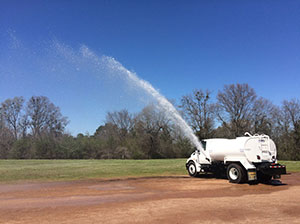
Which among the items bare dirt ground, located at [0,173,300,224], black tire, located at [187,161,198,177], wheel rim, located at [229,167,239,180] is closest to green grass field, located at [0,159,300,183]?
black tire, located at [187,161,198,177]

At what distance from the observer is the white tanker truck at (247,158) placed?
504 inches

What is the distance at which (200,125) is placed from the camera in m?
52.7

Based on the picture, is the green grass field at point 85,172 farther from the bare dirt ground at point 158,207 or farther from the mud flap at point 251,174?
the mud flap at point 251,174

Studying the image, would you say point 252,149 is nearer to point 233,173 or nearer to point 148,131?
point 233,173

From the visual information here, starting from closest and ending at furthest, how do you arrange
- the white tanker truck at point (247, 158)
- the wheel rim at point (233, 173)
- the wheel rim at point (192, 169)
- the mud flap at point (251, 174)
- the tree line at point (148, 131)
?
the mud flap at point (251, 174)
the white tanker truck at point (247, 158)
the wheel rim at point (233, 173)
the wheel rim at point (192, 169)
the tree line at point (148, 131)

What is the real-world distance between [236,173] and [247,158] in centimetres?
107

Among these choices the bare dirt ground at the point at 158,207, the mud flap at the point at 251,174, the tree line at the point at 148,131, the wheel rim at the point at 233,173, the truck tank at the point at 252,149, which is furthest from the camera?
the tree line at the point at 148,131

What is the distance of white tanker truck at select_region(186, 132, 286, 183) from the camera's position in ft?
42.0

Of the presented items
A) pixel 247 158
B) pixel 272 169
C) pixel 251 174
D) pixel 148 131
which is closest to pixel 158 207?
pixel 251 174

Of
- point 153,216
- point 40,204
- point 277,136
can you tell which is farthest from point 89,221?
point 277,136

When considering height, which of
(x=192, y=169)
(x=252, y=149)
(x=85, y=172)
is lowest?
(x=85, y=172)

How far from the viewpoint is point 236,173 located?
13.7 m

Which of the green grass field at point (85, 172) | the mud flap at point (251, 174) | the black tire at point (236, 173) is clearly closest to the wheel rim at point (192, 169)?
the green grass field at point (85, 172)

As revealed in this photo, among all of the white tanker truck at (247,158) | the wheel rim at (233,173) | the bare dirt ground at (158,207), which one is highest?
the white tanker truck at (247,158)
